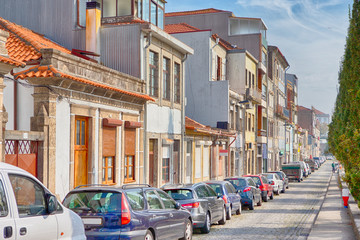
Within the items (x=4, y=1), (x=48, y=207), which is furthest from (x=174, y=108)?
(x=48, y=207)

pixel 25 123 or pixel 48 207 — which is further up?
pixel 25 123

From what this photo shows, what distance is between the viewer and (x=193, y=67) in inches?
1521

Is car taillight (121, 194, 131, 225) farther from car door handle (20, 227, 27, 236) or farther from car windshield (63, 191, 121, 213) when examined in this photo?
car door handle (20, 227, 27, 236)

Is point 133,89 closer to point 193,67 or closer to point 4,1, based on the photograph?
point 4,1

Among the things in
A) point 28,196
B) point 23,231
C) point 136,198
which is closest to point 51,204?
point 28,196

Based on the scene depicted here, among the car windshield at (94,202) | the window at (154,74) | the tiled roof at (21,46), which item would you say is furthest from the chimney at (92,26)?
the car windshield at (94,202)

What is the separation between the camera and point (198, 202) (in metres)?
15.8

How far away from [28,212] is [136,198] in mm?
4231

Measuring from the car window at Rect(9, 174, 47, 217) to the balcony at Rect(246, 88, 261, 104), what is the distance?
122ft

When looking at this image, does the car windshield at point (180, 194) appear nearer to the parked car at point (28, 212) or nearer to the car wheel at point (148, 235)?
the car wheel at point (148, 235)

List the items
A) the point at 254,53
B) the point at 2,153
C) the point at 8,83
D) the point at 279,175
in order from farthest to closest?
1. the point at 254,53
2. the point at 279,175
3. the point at 8,83
4. the point at 2,153

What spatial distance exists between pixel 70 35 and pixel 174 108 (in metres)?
6.55

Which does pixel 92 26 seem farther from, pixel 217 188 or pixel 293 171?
pixel 293 171

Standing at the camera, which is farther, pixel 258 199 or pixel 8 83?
pixel 258 199
